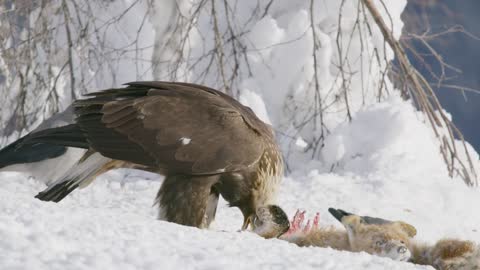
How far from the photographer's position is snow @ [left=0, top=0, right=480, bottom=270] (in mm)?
2756

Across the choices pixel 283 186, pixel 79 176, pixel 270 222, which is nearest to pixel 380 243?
pixel 270 222

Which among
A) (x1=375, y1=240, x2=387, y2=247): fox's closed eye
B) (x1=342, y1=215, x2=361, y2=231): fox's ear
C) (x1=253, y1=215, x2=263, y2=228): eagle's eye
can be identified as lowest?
(x1=375, y1=240, x2=387, y2=247): fox's closed eye

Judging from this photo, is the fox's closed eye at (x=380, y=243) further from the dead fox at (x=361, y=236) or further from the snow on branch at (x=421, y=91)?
the snow on branch at (x=421, y=91)

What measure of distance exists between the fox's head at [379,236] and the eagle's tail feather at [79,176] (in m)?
1.38

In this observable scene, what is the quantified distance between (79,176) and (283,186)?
6.92 feet

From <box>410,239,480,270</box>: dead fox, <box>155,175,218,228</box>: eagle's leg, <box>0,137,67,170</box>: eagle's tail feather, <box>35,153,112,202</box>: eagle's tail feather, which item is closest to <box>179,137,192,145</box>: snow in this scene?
<box>155,175,218,228</box>: eagle's leg

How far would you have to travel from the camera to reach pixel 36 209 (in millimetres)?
3133

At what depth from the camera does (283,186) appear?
639 cm

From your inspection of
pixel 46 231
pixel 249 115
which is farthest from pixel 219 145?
pixel 46 231

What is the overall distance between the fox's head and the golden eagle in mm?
544

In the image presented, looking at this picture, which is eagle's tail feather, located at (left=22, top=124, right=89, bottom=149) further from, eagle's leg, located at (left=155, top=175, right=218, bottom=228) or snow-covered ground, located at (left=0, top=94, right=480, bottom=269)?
eagle's leg, located at (left=155, top=175, right=218, bottom=228)

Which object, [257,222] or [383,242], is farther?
[257,222]

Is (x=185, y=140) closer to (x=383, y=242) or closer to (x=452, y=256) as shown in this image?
(x=383, y=242)

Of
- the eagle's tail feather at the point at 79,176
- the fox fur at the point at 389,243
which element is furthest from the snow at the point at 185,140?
the fox fur at the point at 389,243
